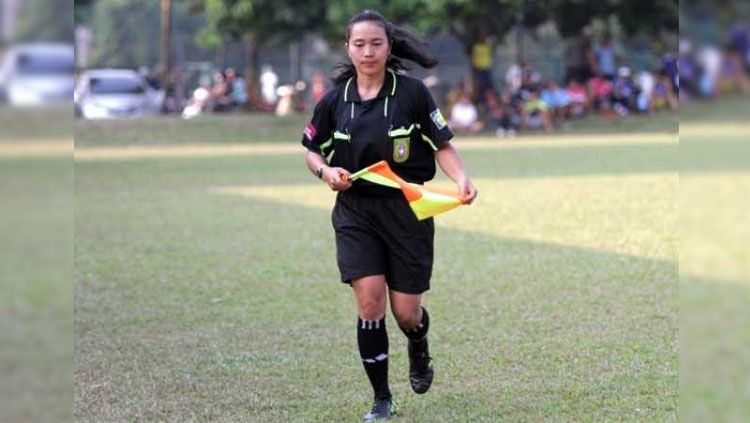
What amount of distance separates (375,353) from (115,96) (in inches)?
1409

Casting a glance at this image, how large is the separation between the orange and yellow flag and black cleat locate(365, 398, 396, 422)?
973mm

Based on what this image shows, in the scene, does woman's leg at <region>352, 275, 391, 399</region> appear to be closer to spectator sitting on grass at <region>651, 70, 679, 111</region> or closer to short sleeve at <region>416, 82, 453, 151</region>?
short sleeve at <region>416, 82, 453, 151</region>

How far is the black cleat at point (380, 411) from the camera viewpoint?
6566 millimetres

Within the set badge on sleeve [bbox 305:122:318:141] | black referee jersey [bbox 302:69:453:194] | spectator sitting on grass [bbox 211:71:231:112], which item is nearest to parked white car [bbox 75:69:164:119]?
spectator sitting on grass [bbox 211:71:231:112]

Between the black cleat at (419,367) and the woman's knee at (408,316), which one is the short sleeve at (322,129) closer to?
the woman's knee at (408,316)

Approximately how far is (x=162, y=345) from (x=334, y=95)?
283 cm

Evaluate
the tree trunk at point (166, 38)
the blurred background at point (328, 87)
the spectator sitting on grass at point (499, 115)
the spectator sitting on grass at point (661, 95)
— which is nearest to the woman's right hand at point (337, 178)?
the blurred background at point (328, 87)

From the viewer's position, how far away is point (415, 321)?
676cm

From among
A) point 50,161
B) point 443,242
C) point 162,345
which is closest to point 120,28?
point 443,242

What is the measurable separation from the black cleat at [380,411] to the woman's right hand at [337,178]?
1124 millimetres

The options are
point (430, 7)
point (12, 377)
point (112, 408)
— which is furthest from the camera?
point (430, 7)

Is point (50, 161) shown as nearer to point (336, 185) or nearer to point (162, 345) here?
point (336, 185)

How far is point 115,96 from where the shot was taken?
135 feet

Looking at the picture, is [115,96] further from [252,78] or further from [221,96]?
[252,78]
